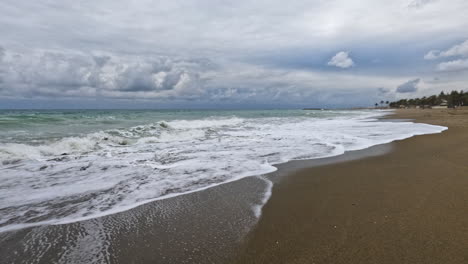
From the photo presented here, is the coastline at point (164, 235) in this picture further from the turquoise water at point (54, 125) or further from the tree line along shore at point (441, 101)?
the tree line along shore at point (441, 101)

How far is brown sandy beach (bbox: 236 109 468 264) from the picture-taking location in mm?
2381

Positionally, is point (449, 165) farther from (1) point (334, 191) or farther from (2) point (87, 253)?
(2) point (87, 253)

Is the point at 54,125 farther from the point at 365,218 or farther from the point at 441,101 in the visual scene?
the point at 441,101

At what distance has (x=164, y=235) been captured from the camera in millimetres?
2846

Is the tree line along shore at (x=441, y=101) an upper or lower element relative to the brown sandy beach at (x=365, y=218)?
upper

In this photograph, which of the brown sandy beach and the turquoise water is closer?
the brown sandy beach

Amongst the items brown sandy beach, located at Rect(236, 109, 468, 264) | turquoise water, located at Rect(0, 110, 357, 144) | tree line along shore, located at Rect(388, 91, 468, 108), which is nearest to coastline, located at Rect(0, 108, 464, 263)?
brown sandy beach, located at Rect(236, 109, 468, 264)

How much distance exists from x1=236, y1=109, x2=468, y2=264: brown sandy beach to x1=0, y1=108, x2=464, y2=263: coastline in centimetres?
8

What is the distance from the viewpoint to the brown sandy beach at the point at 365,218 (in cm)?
238

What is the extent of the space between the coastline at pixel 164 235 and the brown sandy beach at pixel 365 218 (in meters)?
0.08

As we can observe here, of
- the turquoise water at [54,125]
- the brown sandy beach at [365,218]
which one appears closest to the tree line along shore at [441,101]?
the turquoise water at [54,125]

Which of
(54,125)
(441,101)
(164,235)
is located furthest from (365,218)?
(441,101)

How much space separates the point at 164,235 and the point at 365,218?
2520 mm

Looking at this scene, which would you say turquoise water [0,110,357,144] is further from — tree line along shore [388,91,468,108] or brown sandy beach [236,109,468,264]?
tree line along shore [388,91,468,108]
